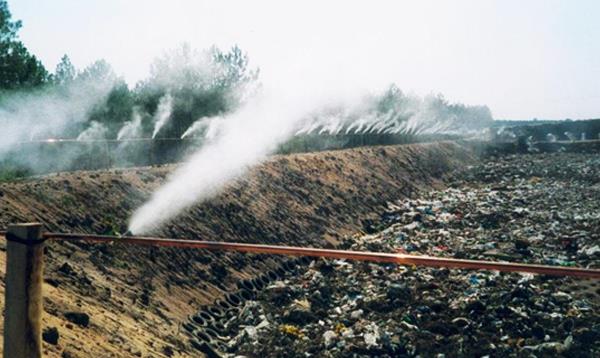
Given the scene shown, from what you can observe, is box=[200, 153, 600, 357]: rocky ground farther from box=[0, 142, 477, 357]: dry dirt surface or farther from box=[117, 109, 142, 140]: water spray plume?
box=[117, 109, 142, 140]: water spray plume

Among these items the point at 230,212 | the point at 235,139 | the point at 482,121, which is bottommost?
the point at 230,212

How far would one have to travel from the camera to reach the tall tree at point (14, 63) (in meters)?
24.6

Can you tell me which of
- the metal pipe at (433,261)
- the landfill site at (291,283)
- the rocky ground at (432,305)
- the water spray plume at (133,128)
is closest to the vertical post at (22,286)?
the metal pipe at (433,261)

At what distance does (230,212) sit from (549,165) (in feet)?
88.6

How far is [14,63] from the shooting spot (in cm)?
2494

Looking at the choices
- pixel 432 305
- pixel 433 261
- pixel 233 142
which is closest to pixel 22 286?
pixel 433 261

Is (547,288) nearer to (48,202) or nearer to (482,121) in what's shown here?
(48,202)

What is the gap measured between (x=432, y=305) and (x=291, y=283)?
3.10 meters

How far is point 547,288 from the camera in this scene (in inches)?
379

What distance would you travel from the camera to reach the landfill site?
711cm

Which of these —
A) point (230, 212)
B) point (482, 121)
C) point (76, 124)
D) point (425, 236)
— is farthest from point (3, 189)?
point (482, 121)

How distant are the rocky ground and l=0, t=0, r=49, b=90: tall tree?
61.6 feet

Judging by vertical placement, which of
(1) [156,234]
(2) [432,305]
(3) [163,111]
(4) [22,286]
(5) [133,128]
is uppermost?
(3) [163,111]

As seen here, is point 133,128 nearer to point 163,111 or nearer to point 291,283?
point 163,111
